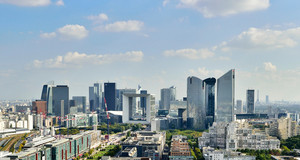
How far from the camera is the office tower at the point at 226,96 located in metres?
29.0

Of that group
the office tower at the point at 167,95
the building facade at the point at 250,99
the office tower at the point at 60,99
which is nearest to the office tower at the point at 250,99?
the building facade at the point at 250,99

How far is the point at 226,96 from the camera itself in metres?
29.9

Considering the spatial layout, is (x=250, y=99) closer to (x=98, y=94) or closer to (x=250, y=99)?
(x=250, y=99)

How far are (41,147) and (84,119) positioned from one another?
18737 mm

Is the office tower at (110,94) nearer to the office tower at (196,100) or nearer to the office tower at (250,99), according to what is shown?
the office tower at (196,100)

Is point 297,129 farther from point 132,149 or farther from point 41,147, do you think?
point 41,147

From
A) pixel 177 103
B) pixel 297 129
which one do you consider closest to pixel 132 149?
pixel 297 129

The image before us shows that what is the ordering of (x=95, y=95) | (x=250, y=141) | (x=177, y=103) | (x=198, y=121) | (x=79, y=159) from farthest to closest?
1. (x=95, y=95)
2. (x=177, y=103)
3. (x=198, y=121)
4. (x=250, y=141)
5. (x=79, y=159)

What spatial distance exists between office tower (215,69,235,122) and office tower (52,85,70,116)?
20612 mm

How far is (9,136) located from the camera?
23234 millimetres

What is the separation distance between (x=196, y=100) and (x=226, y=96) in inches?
151

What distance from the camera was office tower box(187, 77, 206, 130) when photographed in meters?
31.7

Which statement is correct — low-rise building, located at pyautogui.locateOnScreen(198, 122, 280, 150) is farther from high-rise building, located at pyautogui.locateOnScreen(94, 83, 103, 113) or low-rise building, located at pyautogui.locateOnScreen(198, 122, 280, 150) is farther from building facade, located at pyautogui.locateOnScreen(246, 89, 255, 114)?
high-rise building, located at pyautogui.locateOnScreen(94, 83, 103, 113)

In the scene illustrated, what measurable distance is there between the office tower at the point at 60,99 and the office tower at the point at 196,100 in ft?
57.0
